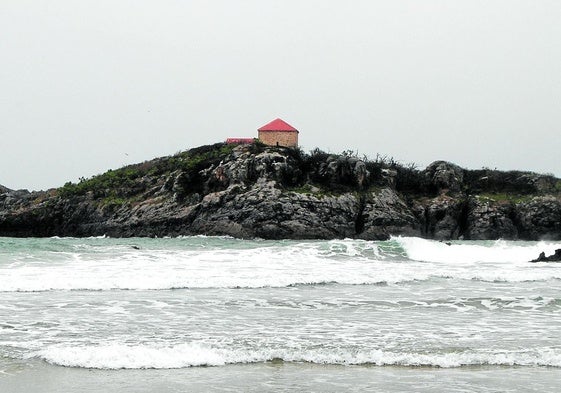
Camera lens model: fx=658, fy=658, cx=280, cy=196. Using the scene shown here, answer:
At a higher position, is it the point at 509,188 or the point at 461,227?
the point at 509,188

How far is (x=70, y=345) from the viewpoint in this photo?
39.3 ft

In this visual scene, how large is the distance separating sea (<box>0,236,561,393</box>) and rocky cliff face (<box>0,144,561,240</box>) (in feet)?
91.3

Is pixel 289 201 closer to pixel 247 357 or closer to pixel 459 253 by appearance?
pixel 459 253

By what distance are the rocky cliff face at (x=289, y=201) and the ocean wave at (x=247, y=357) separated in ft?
139

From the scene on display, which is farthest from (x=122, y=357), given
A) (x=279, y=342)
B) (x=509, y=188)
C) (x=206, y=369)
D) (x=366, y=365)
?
(x=509, y=188)

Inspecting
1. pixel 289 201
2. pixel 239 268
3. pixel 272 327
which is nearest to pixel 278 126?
pixel 289 201

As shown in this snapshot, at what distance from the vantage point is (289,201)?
5612 cm

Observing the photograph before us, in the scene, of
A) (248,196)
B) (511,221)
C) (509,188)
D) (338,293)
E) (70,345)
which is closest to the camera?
(70,345)

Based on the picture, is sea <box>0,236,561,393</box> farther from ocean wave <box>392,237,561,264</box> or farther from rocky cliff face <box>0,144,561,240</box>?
rocky cliff face <box>0,144,561,240</box>

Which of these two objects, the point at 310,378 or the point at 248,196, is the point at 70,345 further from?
the point at 248,196

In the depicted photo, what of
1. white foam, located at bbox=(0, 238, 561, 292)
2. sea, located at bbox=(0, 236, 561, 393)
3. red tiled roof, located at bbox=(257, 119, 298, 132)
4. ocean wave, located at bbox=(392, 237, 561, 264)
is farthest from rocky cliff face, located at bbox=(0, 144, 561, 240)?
sea, located at bbox=(0, 236, 561, 393)

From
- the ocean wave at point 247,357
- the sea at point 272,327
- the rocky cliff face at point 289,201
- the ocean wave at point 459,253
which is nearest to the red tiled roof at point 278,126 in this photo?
the rocky cliff face at point 289,201

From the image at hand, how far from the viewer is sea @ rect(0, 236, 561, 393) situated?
392 inches

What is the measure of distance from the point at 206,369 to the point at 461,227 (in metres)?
55.0
